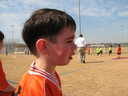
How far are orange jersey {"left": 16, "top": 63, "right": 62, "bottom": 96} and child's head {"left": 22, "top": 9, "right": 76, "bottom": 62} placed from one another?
19 cm

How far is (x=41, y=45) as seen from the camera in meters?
1.63

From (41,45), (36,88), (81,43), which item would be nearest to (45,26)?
(41,45)

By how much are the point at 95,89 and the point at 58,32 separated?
15.6 ft

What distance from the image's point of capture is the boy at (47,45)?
157 cm

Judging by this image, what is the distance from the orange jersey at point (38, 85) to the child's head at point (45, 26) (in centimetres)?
19

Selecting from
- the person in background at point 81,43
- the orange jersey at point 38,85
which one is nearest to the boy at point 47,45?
the orange jersey at point 38,85

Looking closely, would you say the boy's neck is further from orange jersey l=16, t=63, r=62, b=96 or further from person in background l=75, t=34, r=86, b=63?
person in background l=75, t=34, r=86, b=63

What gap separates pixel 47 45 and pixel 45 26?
130 millimetres

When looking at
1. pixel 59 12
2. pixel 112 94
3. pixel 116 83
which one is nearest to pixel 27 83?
pixel 59 12

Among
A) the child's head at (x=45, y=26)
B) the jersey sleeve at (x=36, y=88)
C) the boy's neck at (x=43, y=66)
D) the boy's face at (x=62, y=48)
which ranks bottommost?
the jersey sleeve at (x=36, y=88)

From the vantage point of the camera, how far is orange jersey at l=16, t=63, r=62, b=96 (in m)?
1.48

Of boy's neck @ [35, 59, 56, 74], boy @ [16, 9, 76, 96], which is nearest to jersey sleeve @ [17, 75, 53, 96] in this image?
boy @ [16, 9, 76, 96]

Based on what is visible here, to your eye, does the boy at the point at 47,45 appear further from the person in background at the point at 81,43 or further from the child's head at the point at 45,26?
the person in background at the point at 81,43

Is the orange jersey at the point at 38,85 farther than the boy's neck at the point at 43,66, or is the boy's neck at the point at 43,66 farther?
the boy's neck at the point at 43,66
